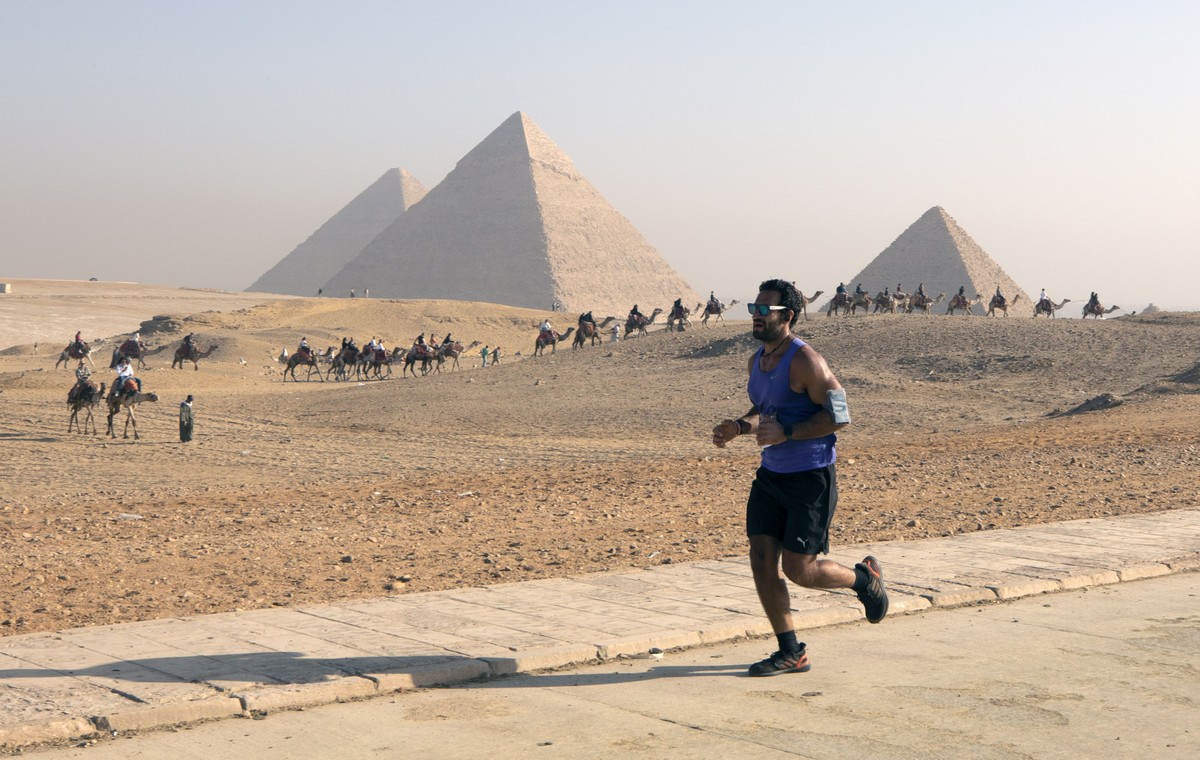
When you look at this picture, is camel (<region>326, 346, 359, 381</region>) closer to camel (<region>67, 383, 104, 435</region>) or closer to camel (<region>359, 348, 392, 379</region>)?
camel (<region>359, 348, 392, 379</region>)

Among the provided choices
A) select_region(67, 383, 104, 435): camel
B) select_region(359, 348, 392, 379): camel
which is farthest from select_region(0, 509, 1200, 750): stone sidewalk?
select_region(359, 348, 392, 379): camel

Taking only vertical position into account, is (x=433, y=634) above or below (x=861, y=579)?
below

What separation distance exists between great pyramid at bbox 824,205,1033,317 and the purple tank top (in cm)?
10692

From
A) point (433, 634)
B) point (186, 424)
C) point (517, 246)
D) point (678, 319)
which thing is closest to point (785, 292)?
point (433, 634)

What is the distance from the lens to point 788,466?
5469 millimetres

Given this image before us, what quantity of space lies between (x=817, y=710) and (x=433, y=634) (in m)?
1.94

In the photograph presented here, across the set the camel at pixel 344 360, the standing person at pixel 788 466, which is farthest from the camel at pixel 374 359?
the standing person at pixel 788 466

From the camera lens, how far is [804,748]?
4.48 meters

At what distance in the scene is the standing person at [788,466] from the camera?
5406 mm

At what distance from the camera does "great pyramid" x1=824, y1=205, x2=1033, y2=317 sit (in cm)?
11231

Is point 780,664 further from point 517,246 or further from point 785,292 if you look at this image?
point 517,246

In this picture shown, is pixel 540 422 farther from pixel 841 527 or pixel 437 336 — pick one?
pixel 437 336

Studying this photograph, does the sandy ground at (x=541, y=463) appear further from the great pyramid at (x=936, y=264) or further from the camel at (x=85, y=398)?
the great pyramid at (x=936, y=264)

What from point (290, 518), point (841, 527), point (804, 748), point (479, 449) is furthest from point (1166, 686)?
point (479, 449)
